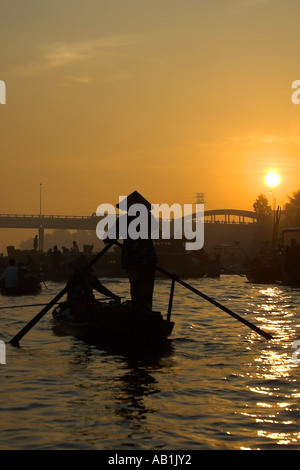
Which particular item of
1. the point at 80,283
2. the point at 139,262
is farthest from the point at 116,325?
the point at 80,283

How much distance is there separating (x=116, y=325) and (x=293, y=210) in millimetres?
119017

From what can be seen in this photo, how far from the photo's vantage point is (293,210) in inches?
5266

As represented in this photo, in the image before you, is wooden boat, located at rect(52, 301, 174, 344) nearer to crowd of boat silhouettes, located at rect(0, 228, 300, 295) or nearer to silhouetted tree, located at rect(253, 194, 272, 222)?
crowd of boat silhouettes, located at rect(0, 228, 300, 295)

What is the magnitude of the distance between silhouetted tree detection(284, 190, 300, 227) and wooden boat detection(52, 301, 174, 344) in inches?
4281

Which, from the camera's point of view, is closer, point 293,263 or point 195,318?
point 195,318

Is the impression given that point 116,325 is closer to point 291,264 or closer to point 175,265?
point 291,264

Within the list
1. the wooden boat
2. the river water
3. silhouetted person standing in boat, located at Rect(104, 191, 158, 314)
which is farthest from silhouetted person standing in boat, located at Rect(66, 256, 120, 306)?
silhouetted person standing in boat, located at Rect(104, 191, 158, 314)

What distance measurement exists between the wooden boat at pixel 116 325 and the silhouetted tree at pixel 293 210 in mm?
108736

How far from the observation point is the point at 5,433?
10242mm

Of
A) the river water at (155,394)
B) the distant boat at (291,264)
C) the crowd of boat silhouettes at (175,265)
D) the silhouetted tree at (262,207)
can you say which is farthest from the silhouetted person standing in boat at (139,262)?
the silhouetted tree at (262,207)
